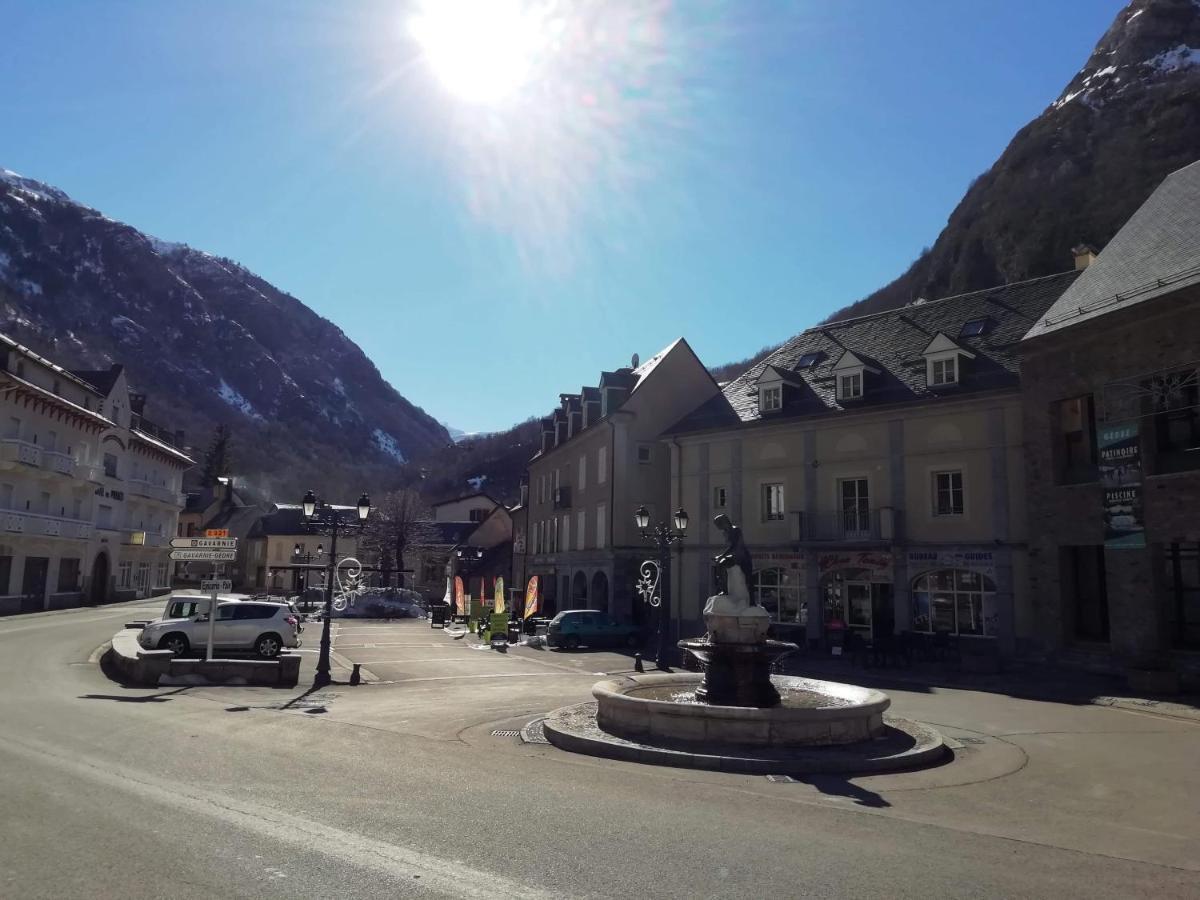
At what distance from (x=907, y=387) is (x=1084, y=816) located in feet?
72.0

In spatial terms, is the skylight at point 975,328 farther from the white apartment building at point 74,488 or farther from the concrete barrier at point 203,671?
the white apartment building at point 74,488

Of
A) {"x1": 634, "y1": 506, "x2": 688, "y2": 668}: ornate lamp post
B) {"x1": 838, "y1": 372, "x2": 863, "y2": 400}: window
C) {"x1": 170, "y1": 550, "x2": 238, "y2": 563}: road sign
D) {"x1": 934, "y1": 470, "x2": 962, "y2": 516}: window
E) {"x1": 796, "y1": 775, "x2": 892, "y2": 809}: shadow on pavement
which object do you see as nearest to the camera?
{"x1": 796, "y1": 775, "x2": 892, "y2": 809}: shadow on pavement

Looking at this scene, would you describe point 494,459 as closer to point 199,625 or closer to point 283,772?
point 199,625

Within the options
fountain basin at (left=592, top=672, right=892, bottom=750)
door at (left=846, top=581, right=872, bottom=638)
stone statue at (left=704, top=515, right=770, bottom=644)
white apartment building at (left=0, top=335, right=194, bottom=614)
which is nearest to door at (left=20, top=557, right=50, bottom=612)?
white apartment building at (left=0, top=335, right=194, bottom=614)

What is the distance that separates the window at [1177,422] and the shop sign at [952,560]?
6247 millimetres

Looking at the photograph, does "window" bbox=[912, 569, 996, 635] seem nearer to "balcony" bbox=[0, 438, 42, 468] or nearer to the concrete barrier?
the concrete barrier

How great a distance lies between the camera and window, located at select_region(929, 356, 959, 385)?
90.2 ft

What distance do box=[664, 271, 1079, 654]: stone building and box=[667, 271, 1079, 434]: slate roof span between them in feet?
0.23

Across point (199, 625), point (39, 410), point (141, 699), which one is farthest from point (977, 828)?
point (39, 410)

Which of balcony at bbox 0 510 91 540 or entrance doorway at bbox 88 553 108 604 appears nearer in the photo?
balcony at bbox 0 510 91 540

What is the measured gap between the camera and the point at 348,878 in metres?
5.57

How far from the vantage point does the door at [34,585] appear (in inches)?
1644

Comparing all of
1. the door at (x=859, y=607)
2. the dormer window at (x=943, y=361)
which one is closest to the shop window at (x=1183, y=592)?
the dormer window at (x=943, y=361)

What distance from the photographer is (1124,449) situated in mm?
20578
